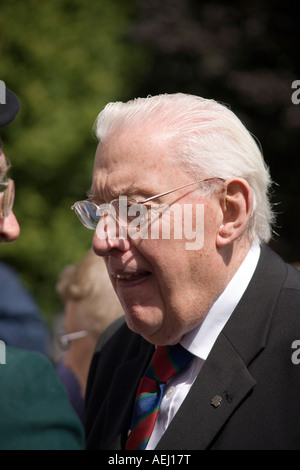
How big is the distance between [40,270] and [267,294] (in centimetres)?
658

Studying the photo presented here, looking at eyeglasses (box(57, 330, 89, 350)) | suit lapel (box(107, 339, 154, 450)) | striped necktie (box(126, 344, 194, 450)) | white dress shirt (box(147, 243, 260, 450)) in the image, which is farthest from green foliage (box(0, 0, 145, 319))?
white dress shirt (box(147, 243, 260, 450))

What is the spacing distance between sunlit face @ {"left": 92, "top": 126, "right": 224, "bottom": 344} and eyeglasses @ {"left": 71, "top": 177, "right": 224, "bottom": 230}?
1.0 inches

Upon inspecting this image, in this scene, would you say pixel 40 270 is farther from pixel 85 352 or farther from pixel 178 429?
pixel 178 429

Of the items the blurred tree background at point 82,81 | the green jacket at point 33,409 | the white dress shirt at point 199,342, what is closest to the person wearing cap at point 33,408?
the green jacket at point 33,409

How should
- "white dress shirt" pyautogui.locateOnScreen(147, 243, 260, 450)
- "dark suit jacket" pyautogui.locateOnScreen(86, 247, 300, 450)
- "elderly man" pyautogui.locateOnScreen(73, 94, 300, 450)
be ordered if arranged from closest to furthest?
"dark suit jacket" pyautogui.locateOnScreen(86, 247, 300, 450) → "elderly man" pyautogui.locateOnScreen(73, 94, 300, 450) → "white dress shirt" pyautogui.locateOnScreen(147, 243, 260, 450)

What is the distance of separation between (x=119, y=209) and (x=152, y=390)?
30.0 inches

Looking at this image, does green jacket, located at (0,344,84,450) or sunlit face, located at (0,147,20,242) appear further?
sunlit face, located at (0,147,20,242)

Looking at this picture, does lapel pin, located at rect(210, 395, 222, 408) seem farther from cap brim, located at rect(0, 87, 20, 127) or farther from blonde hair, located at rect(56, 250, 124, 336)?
blonde hair, located at rect(56, 250, 124, 336)

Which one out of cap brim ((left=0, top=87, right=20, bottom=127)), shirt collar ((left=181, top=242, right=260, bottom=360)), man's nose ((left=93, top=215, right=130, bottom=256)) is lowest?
shirt collar ((left=181, top=242, right=260, bottom=360))

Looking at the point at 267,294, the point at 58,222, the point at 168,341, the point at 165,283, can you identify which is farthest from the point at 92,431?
the point at 58,222

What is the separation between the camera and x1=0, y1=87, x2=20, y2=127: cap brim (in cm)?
255

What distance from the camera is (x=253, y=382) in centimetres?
231

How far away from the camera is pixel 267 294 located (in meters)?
2.52

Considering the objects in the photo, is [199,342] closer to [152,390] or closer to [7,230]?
[152,390]
